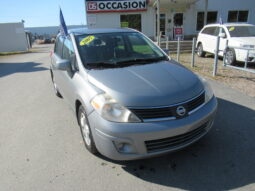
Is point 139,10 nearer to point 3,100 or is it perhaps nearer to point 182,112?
point 3,100

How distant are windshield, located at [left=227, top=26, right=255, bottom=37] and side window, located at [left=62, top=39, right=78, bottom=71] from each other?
295 inches

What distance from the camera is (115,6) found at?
19.3 m

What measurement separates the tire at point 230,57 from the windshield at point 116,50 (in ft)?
17.4

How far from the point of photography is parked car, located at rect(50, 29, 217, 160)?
7.91 feet

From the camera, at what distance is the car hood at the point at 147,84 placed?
249 centimetres

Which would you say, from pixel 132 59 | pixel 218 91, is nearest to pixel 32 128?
pixel 132 59

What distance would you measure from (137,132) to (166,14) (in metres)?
19.7

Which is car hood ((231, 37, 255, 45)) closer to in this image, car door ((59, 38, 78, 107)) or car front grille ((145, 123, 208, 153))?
car front grille ((145, 123, 208, 153))

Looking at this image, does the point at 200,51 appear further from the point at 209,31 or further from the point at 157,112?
the point at 157,112

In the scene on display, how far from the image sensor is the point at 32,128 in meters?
4.03

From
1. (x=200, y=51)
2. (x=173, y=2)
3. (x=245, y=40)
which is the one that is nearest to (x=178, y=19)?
(x=173, y=2)

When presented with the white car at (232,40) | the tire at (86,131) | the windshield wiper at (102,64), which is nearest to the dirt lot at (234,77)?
the white car at (232,40)

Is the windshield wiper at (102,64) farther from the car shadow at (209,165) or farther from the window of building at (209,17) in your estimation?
the window of building at (209,17)

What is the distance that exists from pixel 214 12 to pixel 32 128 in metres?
20.7
